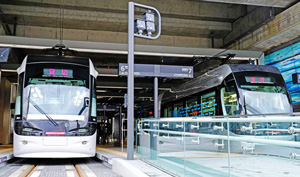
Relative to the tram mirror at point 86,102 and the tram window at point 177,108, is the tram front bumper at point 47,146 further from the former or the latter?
the tram window at point 177,108

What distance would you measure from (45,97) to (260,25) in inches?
449

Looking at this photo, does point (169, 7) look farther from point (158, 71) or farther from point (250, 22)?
point (158, 71)

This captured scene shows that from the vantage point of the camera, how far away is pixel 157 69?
10.5 metres

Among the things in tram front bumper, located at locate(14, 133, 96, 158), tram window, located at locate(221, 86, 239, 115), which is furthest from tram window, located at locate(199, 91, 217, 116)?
tram front bumper, located at locate(14, 133, 96, 158)

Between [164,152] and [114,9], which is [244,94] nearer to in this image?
[164,152]

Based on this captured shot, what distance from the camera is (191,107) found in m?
14.1

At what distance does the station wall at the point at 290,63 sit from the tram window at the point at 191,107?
16.2ft

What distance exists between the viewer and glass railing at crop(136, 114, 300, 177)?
124 inches

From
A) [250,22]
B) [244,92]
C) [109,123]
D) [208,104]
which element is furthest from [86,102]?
[109,123]

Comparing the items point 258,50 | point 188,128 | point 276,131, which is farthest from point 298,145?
point 258,50

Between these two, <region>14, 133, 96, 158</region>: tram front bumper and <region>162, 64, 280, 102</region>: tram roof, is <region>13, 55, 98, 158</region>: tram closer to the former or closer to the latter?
<region>14, 133, 96, 158</region>: tram front bumper

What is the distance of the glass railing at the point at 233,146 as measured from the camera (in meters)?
3.15

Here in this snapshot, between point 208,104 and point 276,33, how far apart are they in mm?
5339

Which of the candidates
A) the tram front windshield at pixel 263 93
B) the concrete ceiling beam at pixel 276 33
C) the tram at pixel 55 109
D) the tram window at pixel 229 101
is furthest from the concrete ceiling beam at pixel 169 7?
the tram front windshield at pixel 263 93
